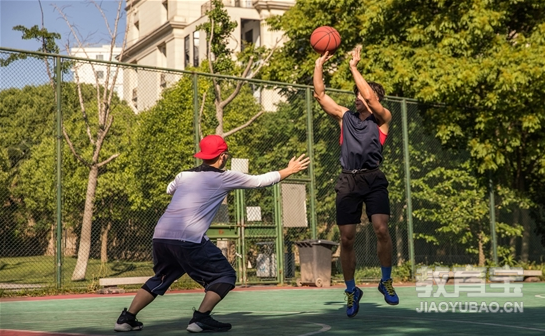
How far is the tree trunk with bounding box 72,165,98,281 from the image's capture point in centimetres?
1506

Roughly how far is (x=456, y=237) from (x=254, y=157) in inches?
214

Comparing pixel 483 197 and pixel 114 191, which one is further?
pixel 483 197

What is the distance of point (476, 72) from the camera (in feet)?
60.3

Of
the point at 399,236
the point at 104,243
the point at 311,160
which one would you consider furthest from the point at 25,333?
the point at 399,236

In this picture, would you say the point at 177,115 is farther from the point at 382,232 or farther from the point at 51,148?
the point at 382,232

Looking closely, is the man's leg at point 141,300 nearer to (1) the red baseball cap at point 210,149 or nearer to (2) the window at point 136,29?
(1) the red baseball cap at point 210,149

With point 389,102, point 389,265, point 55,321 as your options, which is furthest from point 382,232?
point 389,102

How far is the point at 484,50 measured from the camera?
19.5 m

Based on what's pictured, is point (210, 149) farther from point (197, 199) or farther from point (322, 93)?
point (322, 93)

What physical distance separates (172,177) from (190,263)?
928 cm

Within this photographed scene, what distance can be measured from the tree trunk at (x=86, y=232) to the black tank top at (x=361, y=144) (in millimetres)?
7280

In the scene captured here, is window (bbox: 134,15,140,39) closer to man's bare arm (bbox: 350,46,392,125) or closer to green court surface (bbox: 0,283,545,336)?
green court surface (bbox: 0,283,545,336)

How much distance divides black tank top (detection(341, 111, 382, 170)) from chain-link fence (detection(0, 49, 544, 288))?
21.0 feet

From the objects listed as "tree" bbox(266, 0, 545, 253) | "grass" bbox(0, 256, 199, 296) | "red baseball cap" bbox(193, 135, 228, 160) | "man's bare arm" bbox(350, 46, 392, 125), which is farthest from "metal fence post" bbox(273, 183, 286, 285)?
"red baseball cap" bbox(193, 135, 228, 160)
